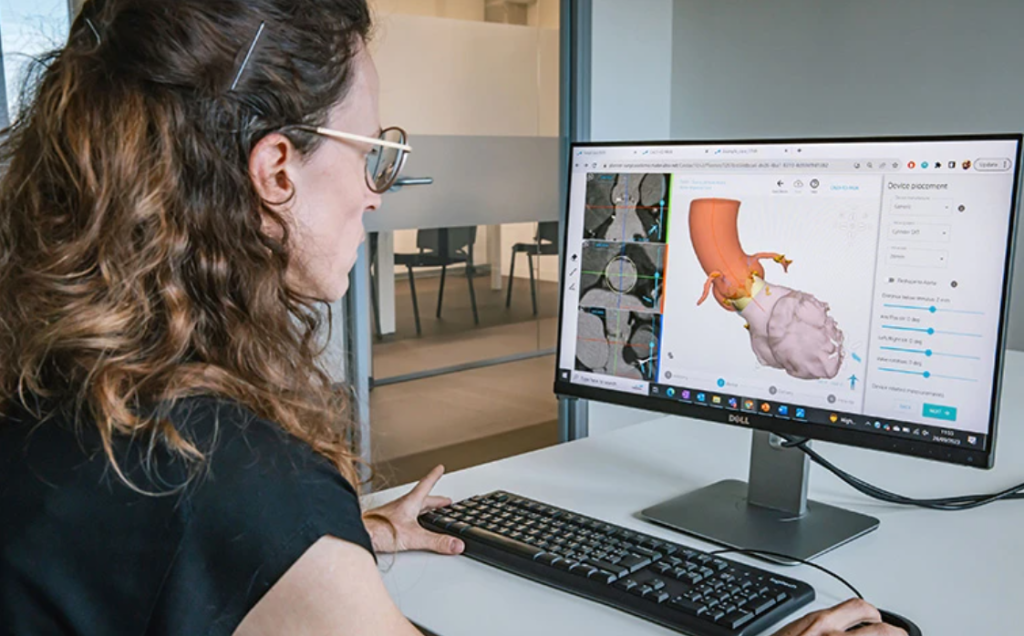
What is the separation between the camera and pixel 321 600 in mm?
688

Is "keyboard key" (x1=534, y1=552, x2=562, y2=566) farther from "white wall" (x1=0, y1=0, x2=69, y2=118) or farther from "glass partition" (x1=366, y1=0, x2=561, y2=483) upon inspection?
"glass partition" (x1=366, y1=0, x2=561, y2=483)

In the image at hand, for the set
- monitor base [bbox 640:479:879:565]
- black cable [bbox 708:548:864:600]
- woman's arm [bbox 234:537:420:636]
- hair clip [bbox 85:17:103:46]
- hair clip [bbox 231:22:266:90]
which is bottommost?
black cable [bbox 708:548:864:600]

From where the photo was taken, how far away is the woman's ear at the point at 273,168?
806 millimetres

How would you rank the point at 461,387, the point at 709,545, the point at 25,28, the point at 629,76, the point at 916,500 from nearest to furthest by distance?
1. the point at 709,545
2. the point at 916,500
3. the point at 25,28
4. the point at 461,387
5. the point at 629,76

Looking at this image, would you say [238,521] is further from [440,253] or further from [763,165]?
[440,253]

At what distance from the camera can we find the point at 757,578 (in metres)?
0.98

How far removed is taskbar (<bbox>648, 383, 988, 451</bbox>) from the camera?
1.05 meters

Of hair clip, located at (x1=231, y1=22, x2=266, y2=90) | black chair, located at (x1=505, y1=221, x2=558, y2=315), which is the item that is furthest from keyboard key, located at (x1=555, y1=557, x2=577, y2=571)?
black chair, located at (x1=505, y1=221, x2=558, y2=315)

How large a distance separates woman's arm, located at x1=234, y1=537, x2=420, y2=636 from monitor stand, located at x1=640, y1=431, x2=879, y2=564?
0.54m

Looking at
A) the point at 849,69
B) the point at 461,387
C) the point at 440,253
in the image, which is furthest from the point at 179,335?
the point at 849,69

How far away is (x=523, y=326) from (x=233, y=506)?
2817mm

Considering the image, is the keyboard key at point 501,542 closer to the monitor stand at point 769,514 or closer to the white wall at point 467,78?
the monitor stand at point 769,514

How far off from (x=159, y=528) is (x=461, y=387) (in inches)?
106

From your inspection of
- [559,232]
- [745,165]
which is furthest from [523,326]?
[745,165]
